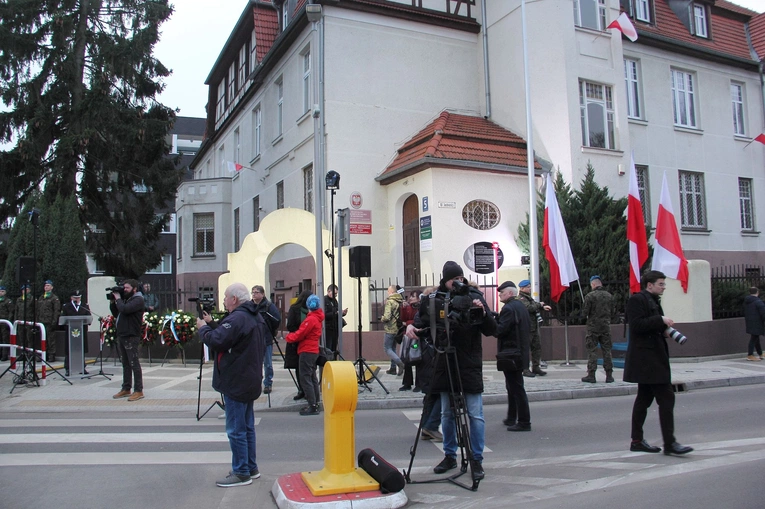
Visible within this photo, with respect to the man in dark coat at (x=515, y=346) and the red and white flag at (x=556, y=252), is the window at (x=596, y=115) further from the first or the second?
the man in dark coat at (x=515, y=346)

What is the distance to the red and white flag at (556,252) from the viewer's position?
1435cm

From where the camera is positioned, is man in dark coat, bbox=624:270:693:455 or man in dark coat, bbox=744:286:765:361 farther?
man in dark coat, bbox=744:286:765:361

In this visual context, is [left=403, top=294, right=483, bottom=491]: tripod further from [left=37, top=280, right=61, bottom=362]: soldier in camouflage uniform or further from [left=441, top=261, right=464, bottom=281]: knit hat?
[left=37, top=280, right=61, bottom=362]: soldier in camouflage uniform

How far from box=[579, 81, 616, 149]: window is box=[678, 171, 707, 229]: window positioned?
4618 millimetres

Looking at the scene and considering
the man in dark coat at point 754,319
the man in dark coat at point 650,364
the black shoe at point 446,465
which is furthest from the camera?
the man in dark coat at point 754,319

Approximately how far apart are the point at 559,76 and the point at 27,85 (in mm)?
16701

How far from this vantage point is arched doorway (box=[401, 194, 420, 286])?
58.8 ft

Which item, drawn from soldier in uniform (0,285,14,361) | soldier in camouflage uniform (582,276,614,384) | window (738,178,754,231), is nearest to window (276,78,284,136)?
soldier in uniform (0,285,14,361)

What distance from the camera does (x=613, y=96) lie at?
19.2 meters

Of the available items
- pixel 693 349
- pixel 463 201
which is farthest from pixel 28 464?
pixel 693 349

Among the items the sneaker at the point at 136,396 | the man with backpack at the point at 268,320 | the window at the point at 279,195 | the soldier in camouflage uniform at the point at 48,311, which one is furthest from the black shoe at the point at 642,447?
the window at the point at 279,195

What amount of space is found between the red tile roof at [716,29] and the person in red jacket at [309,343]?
54.4 feet

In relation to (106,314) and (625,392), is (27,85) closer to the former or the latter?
(106,314)

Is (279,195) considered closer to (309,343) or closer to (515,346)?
(309,343)
